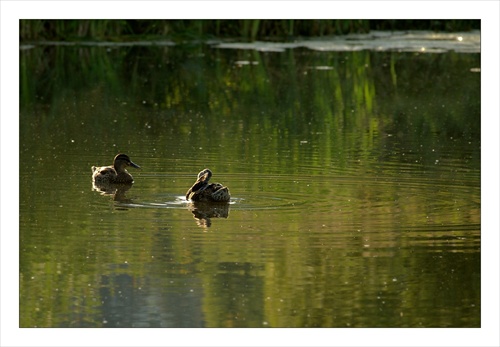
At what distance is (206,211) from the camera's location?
1188 cm

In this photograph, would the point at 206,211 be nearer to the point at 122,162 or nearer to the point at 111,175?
the point at 111,175

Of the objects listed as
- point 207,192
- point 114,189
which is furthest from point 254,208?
point 114,189

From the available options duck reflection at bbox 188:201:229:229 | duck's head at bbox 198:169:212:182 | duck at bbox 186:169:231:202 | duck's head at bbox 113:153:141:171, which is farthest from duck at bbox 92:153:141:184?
duck reflection at bbox 188:201:229:229

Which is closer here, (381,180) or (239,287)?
(239,287)

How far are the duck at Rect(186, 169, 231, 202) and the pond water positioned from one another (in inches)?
4.4

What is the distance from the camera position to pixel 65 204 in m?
12.1

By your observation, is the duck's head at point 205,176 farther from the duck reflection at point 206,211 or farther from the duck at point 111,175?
the duck at point 111,175

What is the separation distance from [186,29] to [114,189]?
67.2ft

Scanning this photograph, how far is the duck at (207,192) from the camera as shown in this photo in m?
12.1

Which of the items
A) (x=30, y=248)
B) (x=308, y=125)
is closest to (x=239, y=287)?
(x=30, y=248)

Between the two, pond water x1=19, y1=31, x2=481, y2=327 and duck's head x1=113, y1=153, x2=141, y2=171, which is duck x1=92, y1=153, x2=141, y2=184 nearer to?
duck's head x1=113, y1=153, x2=141, y2=171

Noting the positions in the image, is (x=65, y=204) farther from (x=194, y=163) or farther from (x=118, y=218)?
(x=194, y=163)

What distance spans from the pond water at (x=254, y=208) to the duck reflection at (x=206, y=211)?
0.03 metres

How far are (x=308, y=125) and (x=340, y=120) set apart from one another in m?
0.92
